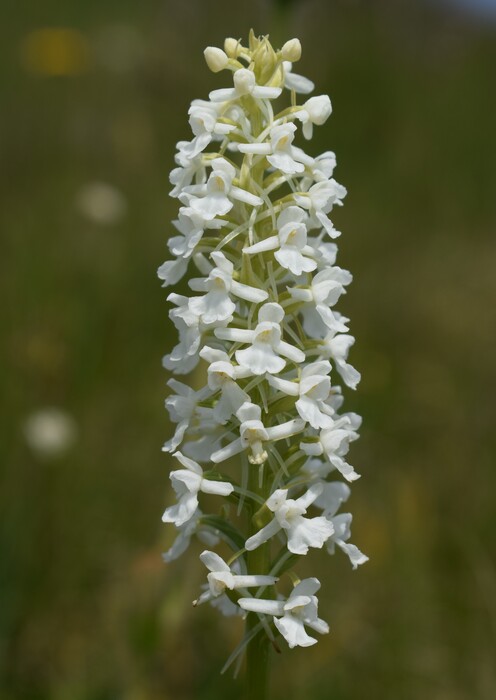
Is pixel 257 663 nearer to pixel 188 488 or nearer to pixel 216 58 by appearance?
pixel 188 488

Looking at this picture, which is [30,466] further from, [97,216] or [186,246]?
[186,246]

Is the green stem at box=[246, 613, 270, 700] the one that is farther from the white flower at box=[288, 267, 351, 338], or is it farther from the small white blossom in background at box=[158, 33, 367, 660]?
the white flower at box=[288, 267, 351, 338]

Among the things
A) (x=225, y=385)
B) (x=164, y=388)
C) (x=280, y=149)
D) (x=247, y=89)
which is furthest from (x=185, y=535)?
(x=164, y=388)

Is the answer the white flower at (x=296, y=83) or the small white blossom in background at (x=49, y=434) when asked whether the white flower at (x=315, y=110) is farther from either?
the small white blossom in background at (x=49, y=434)

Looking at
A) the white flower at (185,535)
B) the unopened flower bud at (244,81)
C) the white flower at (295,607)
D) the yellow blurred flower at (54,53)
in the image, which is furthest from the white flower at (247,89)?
the yellow blurred flower at (54,53)

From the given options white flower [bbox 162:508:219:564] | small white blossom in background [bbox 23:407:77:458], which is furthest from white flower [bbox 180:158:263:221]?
small white blossom in background [bbox 23:407:77:458]

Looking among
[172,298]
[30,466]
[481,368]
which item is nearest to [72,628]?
[30,466]

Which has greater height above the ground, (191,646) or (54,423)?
(54,423)

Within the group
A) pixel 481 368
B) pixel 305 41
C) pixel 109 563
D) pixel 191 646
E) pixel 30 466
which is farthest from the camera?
pixel 305 41
